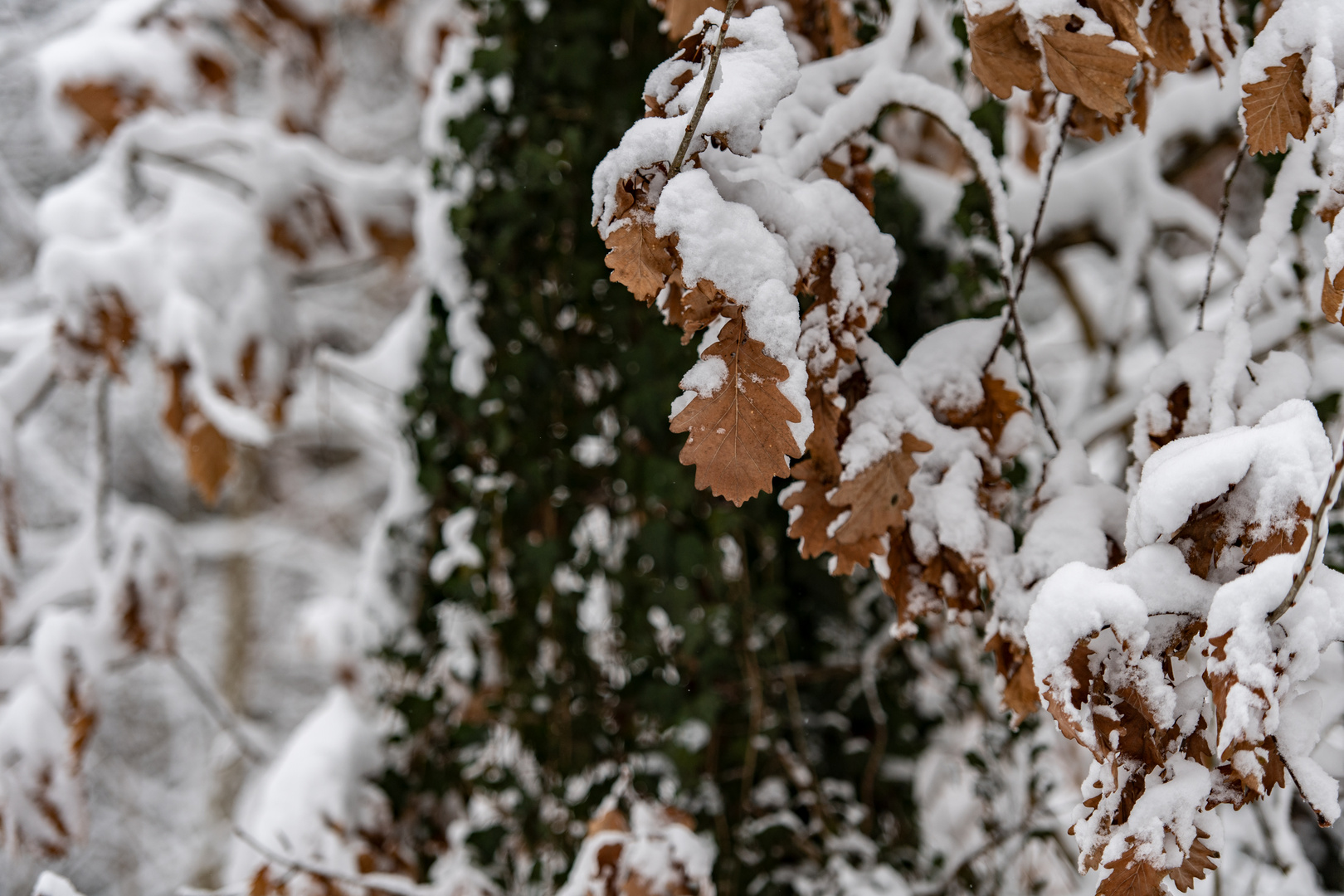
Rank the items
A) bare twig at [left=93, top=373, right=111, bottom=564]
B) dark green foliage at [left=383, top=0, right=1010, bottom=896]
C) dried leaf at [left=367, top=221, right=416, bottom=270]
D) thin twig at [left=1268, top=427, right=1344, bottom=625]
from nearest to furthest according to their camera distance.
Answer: thin twig at [left=1268, top=427, right=1344, bottom=625] → dark green foliage at [left=383, top=0, right=1010, bottom=896] → bare twig at [left=93, top=373, right=111, bottom=564] → dried leaf at [left=367, top=221, right=416, bottom=270]

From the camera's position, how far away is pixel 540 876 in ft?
4.18

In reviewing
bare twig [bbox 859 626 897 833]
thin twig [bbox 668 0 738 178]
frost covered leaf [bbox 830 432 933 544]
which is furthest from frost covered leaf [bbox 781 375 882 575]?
bare twig [bbox 859 626 897 833]

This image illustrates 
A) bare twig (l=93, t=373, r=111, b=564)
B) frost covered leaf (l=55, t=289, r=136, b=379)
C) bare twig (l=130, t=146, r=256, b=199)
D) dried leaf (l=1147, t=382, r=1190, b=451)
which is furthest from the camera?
bare twig (l=130, t=146, r=256, b=199)

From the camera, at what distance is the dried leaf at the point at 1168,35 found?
0.65 meters

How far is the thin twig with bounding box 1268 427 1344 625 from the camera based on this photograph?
452 mm

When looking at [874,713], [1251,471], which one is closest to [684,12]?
[1251,471]

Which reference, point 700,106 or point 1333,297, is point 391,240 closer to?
point 700,106

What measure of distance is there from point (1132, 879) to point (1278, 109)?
52 centimetres

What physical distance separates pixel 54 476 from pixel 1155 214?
187 inches

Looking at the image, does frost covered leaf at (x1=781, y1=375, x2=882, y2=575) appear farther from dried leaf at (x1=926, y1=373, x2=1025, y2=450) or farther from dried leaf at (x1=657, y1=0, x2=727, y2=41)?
dried leaf at (x1=657, y1=0, x2=727, y2=41)

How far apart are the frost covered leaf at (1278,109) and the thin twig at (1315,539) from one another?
0.23 m

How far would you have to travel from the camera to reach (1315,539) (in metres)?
0.45

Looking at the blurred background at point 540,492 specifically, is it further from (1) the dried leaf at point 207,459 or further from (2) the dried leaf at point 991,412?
(2) the dried leaf at point 991,412

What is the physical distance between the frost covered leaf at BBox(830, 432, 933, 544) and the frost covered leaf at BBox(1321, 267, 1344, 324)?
27 centimetres
